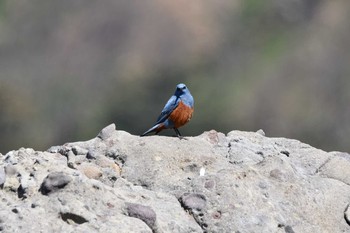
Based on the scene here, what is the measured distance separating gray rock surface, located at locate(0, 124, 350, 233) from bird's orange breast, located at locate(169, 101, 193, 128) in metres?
1.85

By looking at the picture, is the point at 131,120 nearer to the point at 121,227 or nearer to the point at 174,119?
the point at 174,119

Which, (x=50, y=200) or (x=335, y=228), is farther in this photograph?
(x=335, y=228)


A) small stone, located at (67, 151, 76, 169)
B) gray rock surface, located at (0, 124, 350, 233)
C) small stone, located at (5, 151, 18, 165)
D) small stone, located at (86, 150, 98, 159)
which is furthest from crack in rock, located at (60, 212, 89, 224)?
small stone, located at (86, 150, 98, 159)

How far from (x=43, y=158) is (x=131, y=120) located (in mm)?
38466

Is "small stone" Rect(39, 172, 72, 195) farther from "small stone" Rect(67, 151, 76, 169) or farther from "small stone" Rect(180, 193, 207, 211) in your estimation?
"small stone" Rect(180, 193, 207, 211)

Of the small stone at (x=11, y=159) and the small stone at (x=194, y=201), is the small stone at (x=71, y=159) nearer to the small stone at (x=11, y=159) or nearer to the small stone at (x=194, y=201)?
the small stone at (x=11, y=159)

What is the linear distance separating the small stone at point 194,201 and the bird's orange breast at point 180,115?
12.1 ft

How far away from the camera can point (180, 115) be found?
14484 mm

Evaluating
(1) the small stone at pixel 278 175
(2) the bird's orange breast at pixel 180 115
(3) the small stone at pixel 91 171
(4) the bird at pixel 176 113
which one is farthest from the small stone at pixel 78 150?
(2) the bird's orange breast at pixel 180 115

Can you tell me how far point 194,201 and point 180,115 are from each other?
383cm

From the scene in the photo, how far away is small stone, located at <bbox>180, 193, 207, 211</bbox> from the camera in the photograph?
10672 millimetres

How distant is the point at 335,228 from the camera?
11.0m

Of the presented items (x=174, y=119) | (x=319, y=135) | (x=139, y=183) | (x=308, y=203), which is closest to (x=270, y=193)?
(x=308, y=203)

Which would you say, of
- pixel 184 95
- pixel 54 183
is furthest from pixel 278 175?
pixel 184 95
